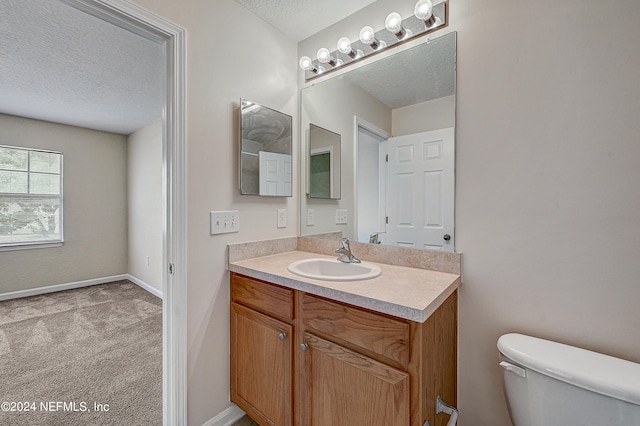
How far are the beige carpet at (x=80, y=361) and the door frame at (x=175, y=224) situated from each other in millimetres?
482

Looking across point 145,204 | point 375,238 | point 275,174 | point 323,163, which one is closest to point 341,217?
point 375,238

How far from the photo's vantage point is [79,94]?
276 centimetres

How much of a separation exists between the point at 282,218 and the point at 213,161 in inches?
22.6

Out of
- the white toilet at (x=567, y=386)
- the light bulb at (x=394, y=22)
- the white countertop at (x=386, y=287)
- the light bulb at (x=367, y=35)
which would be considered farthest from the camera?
the light bulb at (x=367, y=35)

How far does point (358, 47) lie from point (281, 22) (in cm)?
52

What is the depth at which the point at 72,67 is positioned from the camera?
2213 millimetres

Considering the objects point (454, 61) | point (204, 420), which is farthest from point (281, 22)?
point (204, 420)

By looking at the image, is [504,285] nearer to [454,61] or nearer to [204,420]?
[454,61]

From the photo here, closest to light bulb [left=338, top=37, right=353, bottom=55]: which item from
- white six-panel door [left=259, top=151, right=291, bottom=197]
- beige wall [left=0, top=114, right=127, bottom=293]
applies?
white six-panel door [left=259, top=151, right=291, bottom=197]

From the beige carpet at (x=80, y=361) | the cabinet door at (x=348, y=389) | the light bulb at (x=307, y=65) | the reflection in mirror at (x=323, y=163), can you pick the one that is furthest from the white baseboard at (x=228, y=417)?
the light bulb at (x=307, y=65)

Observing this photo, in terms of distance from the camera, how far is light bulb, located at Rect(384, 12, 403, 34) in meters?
1.33

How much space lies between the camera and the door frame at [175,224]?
127 centimetres

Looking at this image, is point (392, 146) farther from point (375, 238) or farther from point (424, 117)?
point (375, 238)

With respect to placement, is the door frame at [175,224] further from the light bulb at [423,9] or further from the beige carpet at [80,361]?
the light bulb at [423,9]
